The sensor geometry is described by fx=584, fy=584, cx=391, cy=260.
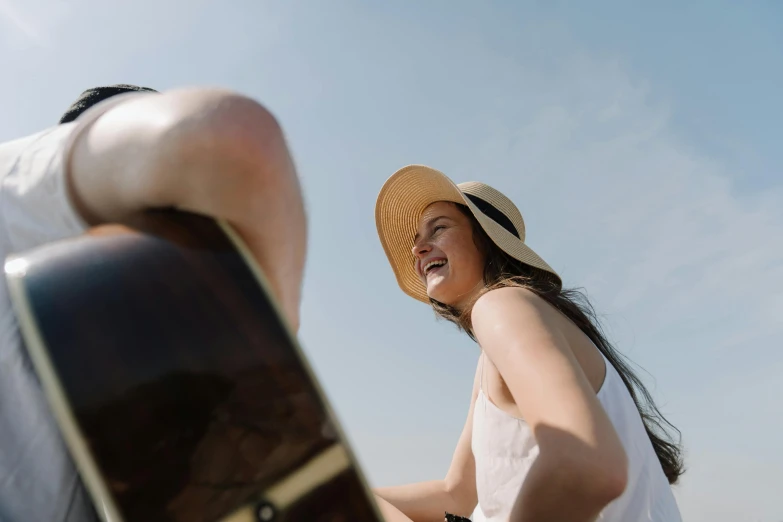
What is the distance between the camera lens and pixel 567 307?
195cm

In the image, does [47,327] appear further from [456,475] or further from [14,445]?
[456,475]

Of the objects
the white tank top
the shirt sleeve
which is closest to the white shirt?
the shirt sleeve

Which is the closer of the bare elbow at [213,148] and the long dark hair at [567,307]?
the bare elbow at [213,148]

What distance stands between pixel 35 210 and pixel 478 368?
1835mm

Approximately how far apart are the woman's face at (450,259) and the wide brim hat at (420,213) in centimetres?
10

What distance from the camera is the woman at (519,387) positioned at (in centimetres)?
123

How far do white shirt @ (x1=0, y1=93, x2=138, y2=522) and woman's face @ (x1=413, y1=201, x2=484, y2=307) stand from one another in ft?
5.79

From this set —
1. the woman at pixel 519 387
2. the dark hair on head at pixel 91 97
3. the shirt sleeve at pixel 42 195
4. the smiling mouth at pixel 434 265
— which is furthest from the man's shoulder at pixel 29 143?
the smiling mouth at pixel 434 265

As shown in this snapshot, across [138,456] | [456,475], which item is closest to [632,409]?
[456,475]

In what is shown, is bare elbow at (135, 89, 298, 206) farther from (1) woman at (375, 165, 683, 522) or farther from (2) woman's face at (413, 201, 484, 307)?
(2) woman's face at (413, 201, 484, 307)

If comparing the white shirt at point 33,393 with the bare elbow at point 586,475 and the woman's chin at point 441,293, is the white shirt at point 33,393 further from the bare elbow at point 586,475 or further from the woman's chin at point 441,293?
the woman's chin at point 441,293

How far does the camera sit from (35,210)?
78 centimetres

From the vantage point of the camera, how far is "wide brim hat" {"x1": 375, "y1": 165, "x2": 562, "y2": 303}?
2363mm

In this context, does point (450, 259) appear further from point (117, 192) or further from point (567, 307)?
point (117, 192)
